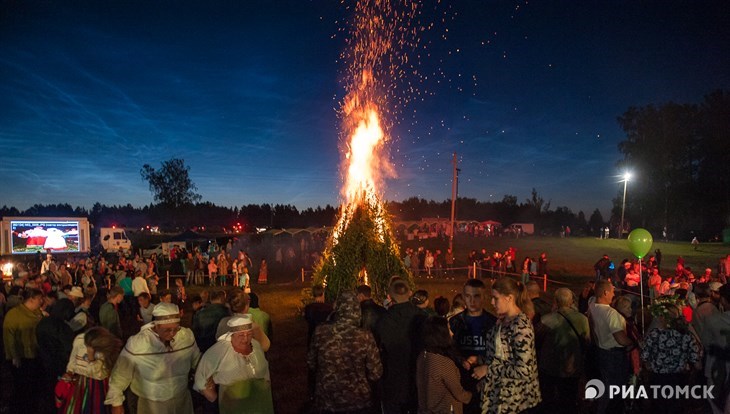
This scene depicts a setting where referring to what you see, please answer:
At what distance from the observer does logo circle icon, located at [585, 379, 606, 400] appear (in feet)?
19.4

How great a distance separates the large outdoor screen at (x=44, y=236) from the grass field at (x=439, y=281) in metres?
17.0

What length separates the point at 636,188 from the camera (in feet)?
153

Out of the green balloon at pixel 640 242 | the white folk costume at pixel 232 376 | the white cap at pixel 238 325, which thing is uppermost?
the green balloon at pixel 640 242

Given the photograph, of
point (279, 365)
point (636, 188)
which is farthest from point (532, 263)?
point (636, 188)

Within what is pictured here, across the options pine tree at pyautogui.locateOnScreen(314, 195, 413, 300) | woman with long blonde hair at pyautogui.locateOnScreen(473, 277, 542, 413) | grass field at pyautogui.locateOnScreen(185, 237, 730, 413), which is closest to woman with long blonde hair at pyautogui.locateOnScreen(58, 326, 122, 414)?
grass field at pyautogui.locateOnScreen(185, 237, 730, 413)

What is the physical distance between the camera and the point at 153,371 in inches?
162

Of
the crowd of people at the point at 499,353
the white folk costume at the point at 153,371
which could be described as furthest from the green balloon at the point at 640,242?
the white folk costume at the point at 153,371

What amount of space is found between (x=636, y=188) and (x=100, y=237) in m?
52.9

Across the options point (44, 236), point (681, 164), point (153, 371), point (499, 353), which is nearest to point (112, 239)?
point (44, 236)

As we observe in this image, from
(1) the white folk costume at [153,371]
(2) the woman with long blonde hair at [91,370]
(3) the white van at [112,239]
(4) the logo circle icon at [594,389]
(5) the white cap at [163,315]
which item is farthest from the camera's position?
(3) the white van at [112,239]

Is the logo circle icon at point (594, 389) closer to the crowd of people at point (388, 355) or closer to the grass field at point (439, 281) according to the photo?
the crowd of people at point (388, 355)

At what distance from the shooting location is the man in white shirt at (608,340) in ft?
18.3

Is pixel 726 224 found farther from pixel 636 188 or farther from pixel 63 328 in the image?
pixel 63 328

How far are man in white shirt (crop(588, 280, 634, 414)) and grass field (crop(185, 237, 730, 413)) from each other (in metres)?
4.36
